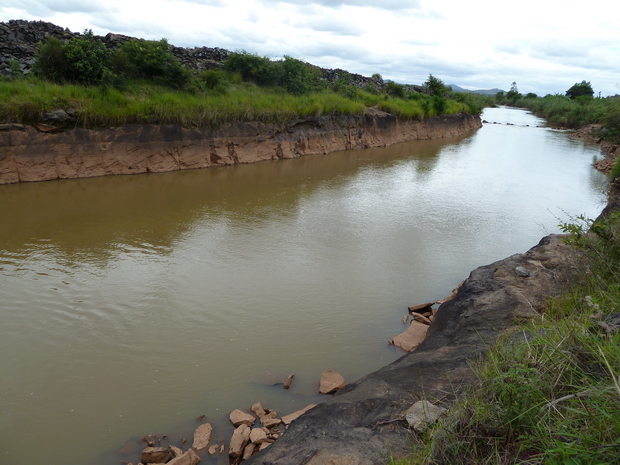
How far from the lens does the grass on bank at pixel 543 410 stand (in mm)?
1875

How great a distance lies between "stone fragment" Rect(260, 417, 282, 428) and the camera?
144 inches

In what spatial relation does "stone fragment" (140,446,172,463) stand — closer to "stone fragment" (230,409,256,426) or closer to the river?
the river

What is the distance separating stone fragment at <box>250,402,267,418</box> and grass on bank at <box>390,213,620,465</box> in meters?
1.65

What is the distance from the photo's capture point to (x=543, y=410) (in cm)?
212

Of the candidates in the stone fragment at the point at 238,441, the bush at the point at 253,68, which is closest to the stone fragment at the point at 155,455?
the stone fragment at the point at 238,441

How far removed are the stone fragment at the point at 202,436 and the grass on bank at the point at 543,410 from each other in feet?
5.90

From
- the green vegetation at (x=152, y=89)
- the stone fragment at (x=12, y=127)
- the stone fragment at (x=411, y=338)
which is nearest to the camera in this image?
the stone fragment at (x=411, y=338)

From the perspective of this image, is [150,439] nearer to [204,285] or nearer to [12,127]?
[204,285]

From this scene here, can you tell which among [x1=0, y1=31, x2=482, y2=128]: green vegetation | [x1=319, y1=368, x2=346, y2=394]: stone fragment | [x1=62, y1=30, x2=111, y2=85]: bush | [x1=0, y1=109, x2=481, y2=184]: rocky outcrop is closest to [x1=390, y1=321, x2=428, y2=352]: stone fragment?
[x1=319, y1=368, x2=346, y2=394]: stone fragment

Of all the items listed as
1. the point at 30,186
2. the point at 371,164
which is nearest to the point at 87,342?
the point at 30,186

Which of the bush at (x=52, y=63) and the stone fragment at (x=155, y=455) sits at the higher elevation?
the bush at (x=52, y=63)

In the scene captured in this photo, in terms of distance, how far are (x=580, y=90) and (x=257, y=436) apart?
75865mm

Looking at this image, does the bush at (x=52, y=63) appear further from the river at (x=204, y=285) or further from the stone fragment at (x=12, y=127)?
the river at (x=204, y=285)

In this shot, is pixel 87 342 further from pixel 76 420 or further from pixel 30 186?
pixel 30 186
